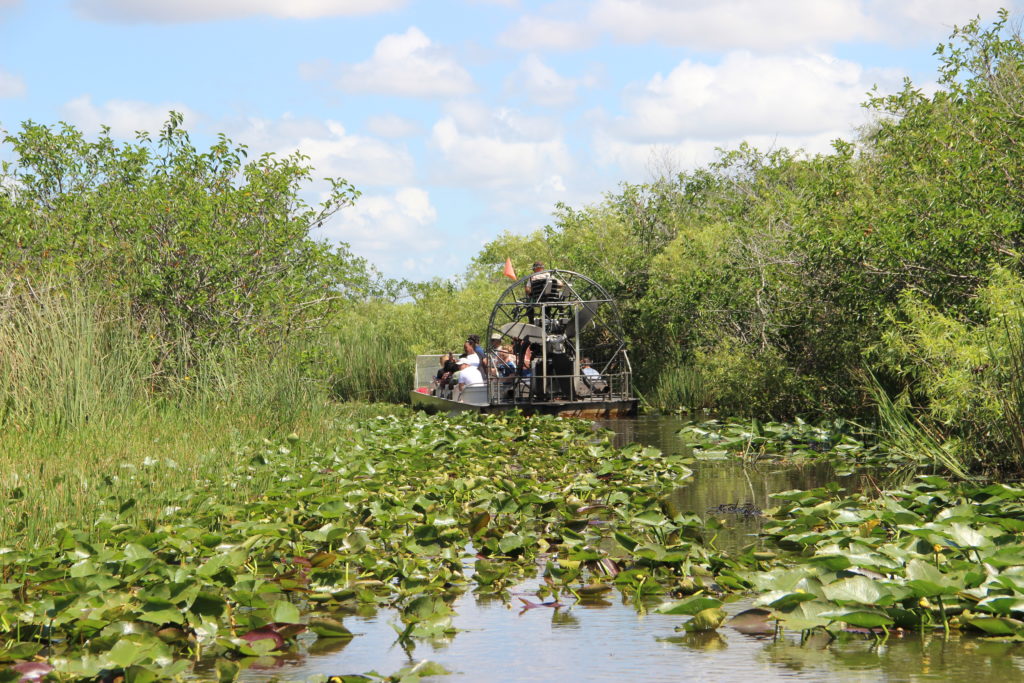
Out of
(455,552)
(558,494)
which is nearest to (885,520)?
(455,552)

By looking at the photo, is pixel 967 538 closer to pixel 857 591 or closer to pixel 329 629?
pixel 857 591

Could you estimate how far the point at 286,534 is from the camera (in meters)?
7.09

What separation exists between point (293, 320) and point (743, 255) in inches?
304

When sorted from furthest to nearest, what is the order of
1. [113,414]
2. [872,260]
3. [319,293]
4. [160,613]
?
[319,293] → [872,260] → [113,414] → [160,613]

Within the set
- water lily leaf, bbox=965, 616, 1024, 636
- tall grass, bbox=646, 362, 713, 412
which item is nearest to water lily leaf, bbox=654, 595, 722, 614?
water lily leaf, bbox=965, 616, 1024, 636

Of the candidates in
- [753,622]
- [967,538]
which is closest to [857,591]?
[753,622]

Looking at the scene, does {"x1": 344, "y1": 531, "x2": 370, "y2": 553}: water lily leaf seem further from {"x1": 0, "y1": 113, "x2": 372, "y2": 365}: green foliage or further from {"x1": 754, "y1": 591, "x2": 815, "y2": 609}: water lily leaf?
{"x1": 0, "y1": 113, "x2": 372, "y2": 365}: green foliage

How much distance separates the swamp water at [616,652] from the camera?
484 cm

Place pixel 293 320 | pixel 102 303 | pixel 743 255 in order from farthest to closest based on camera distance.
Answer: pixel 743 255 < pixel 293 320 < pixel 102 303

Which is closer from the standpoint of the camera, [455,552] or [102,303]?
[455,552]

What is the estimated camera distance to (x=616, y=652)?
5230 mm

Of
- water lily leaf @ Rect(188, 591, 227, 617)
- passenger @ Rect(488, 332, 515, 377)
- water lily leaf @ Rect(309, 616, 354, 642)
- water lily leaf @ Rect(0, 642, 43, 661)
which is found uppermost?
A: passenger @ Rect(488, 332, 515, 377)

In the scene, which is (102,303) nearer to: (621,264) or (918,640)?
(918,640)

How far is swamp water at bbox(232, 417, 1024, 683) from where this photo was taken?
191 inches
